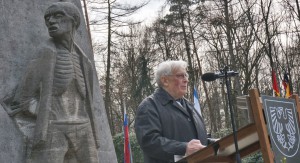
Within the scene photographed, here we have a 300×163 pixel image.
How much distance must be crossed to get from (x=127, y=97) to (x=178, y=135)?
2522cm

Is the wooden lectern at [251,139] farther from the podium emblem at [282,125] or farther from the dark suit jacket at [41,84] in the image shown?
the dark suit jacket at [41,84]

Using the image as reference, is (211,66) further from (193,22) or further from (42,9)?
(42,9)

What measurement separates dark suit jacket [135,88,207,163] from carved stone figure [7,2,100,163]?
567mm

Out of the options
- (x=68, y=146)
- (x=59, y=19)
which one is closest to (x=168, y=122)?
(x=68, y=146)

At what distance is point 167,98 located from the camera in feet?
14.5

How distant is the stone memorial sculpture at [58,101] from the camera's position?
421 centimetres

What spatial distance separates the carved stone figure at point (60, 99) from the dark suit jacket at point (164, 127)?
1.86 feet

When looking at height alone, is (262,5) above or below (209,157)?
above

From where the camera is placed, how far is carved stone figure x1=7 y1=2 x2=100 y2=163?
421 centimetres

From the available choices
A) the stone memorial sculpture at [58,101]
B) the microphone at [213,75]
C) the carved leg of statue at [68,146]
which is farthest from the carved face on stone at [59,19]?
the microphone at [213,75]

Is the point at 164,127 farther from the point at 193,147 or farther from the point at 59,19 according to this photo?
the point at 59,19

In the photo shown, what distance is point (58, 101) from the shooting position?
438 cm

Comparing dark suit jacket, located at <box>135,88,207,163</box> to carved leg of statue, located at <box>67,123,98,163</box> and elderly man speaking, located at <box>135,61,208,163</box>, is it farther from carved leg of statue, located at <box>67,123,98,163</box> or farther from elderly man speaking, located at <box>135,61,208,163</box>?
carved leg of statue, located at <box>67,123,98,163</box>

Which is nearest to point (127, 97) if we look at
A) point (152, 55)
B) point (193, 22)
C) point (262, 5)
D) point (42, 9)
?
point (152, 55)
